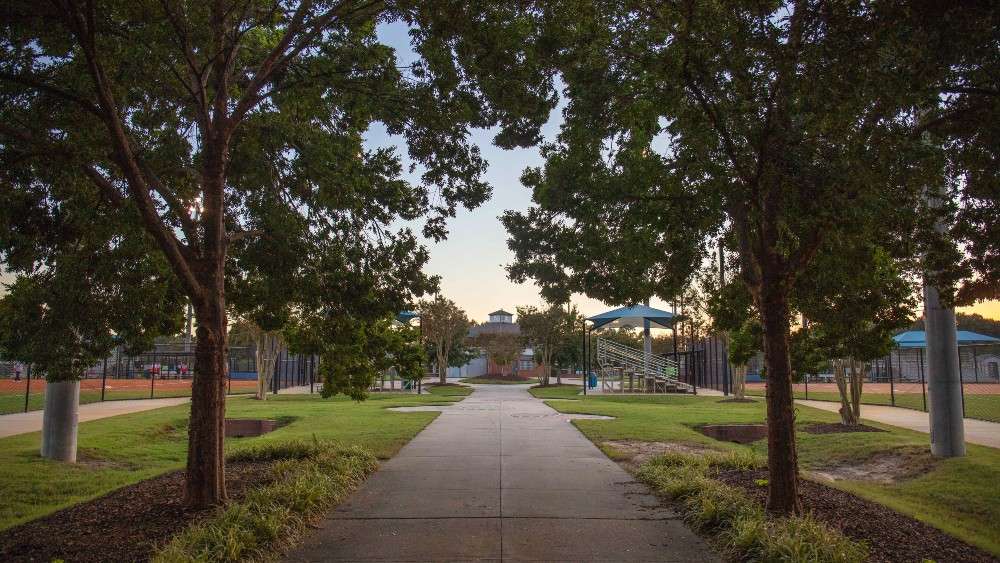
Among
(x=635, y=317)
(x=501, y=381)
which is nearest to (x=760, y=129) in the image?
(x=635, y=317)

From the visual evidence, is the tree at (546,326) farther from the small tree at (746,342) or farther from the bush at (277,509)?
the bush at (277,509)

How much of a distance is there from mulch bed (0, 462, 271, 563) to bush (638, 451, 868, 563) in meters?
4.89

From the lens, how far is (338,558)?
5.68m

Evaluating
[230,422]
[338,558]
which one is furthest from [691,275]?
[230,422]

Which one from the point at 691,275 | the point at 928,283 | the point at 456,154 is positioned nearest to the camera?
the point at 928,283

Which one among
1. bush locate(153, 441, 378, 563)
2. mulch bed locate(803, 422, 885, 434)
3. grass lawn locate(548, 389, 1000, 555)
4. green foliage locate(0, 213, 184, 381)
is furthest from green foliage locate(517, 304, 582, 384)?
green foliage locate(0, 213, 184, 381)

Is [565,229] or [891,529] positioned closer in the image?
[891,529]

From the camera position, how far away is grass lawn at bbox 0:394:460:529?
28.1ft

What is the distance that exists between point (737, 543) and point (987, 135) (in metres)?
4.37

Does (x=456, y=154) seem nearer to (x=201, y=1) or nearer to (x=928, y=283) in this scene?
(x=201, y=1)

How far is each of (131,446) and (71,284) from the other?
20.1 ft

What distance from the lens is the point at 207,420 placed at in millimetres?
7293

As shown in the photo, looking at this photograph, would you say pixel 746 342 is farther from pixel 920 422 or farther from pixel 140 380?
pixel 140 380

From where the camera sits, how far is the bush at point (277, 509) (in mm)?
5506
